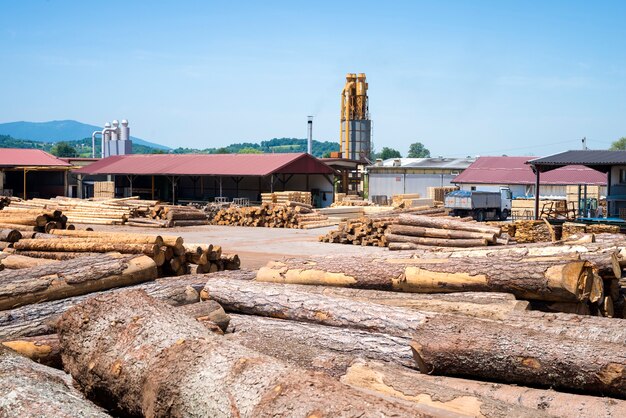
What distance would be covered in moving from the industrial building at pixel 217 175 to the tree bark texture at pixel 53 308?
1228 inches

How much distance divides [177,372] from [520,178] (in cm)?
4618

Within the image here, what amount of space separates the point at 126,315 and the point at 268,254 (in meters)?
15.9

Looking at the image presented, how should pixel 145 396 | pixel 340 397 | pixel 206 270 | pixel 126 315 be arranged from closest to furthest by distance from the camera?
pixel 340 397 → pixel 145 396 → pixel 126 315 → pixel 206 270

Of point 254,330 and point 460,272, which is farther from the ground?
point 460,272

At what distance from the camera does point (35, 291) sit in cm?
919

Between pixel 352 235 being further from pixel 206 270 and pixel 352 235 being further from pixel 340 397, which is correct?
pixel 340 397

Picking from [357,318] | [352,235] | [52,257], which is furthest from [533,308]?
[352,235]

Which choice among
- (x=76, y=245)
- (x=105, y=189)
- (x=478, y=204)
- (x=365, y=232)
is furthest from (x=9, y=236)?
(x=105, y=189)

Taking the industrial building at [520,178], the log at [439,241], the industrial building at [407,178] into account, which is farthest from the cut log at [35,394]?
the industrial building at [407,178]

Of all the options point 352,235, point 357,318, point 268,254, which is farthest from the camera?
point 352,235

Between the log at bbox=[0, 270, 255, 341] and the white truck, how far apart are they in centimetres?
2636

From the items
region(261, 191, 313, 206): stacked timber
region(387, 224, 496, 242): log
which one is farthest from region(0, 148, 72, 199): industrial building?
region(387, 224, 496, 242): log

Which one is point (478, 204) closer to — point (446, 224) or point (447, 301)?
point (446, 224)

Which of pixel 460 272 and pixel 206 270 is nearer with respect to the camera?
pixel 460 272
